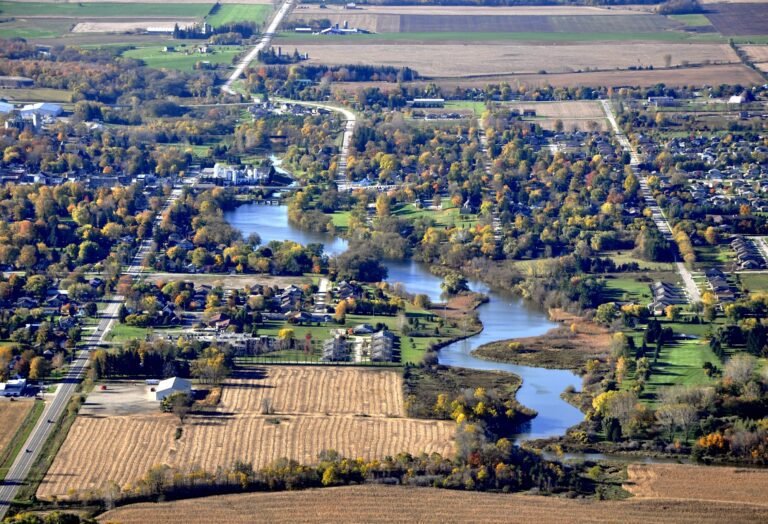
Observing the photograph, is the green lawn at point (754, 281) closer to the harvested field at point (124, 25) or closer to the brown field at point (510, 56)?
the brown field at point (510, 56)

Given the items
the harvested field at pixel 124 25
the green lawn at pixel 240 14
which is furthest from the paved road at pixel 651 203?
the harvested field at pixel 124 25

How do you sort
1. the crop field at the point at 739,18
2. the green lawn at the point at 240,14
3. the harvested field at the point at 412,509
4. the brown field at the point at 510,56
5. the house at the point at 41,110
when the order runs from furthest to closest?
1. the green lawn at the point at 240,14
2. the crop field at the point at 739,18
3. the brown field at the point at 510,56
4. the house at the point at 41,110
5. the harvested field at the point at 412,509

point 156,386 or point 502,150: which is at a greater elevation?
point 502,150

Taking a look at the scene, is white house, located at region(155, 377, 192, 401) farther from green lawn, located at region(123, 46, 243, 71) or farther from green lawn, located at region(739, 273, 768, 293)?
green lawn, located at region(123, 46, 243, 71)

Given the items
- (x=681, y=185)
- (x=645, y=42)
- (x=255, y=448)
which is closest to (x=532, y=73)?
(x=645, y=42)

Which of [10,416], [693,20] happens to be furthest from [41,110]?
[693,20]

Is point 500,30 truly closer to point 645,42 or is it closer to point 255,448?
point 645,42

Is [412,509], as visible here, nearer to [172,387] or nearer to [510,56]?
[172,387]
